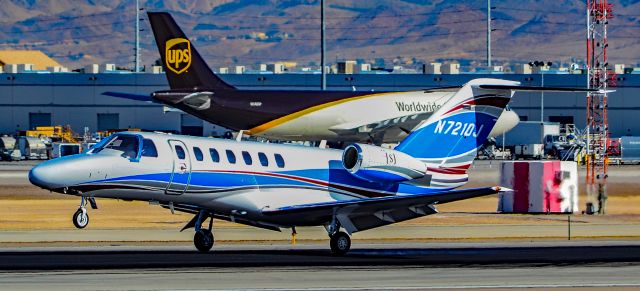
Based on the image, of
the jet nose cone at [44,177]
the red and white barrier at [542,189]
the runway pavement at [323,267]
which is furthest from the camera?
the red and white barrier at [542,189]

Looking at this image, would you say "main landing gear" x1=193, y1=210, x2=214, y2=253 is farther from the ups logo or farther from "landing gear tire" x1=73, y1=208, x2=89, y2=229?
the ups logo

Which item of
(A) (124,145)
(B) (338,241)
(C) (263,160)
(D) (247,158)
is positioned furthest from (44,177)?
(B) (338,241)

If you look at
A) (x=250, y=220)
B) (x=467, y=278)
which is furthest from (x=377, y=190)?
(x=467, y=278)

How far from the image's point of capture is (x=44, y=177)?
31281mm

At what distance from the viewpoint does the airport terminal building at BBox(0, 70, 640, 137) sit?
12719 cm

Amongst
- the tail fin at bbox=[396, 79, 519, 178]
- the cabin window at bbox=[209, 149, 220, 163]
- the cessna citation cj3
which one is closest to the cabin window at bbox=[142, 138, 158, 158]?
the cessna citation cj3

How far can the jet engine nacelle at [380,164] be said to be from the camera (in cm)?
3569

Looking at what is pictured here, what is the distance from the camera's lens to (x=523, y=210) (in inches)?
2083

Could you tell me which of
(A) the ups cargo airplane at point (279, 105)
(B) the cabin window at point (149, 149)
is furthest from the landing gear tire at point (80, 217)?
(A) the ups cargo airplane at point (279, 105)

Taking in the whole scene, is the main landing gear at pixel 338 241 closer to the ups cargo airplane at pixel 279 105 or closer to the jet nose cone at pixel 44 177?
the jet nose cone at pixel 44 177

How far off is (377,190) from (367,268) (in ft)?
19.0

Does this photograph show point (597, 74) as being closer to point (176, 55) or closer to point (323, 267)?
point (176, 55)

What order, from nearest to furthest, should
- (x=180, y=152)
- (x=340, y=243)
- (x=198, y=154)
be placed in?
(x=180, y=152), (x=198, y=154), (x=340, y=243)

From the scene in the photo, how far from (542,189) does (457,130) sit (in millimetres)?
16405
